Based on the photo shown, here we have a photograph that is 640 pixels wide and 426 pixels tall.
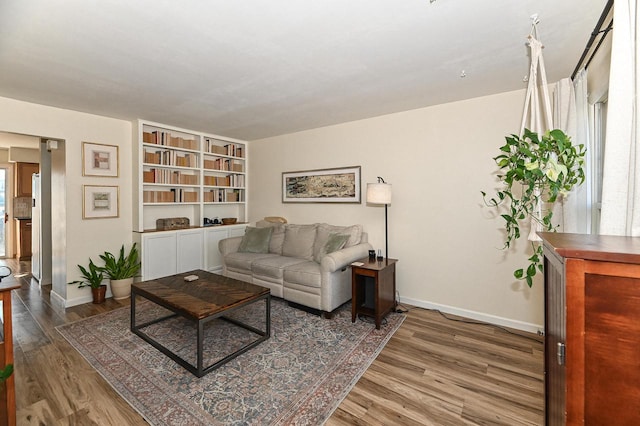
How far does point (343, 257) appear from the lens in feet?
10.6

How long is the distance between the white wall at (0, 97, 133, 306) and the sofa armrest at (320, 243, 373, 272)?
303 cm

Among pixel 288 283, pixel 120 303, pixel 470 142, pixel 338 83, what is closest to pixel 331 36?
pixel 338 83

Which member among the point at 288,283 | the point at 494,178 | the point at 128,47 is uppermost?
the point at 128,47

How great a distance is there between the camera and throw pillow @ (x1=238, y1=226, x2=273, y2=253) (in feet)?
13.9

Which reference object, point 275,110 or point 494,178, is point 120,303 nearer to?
point 275,110

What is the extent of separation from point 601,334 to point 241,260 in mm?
3677

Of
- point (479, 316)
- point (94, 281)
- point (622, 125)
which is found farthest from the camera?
point (94, 281)

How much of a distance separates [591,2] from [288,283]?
3.36 metres

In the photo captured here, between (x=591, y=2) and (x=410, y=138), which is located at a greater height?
(x=591, y=2)

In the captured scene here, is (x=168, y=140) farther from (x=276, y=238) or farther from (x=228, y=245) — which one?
(x=276, y=238)

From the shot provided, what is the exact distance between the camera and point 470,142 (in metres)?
3.12

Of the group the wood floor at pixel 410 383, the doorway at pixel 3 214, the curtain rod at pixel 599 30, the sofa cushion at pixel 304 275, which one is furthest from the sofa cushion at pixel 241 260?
the doorway at pixel 3 214

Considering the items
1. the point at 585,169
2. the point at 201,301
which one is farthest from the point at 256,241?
the point at 585,169

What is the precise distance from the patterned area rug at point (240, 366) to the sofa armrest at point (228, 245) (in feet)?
3.97
